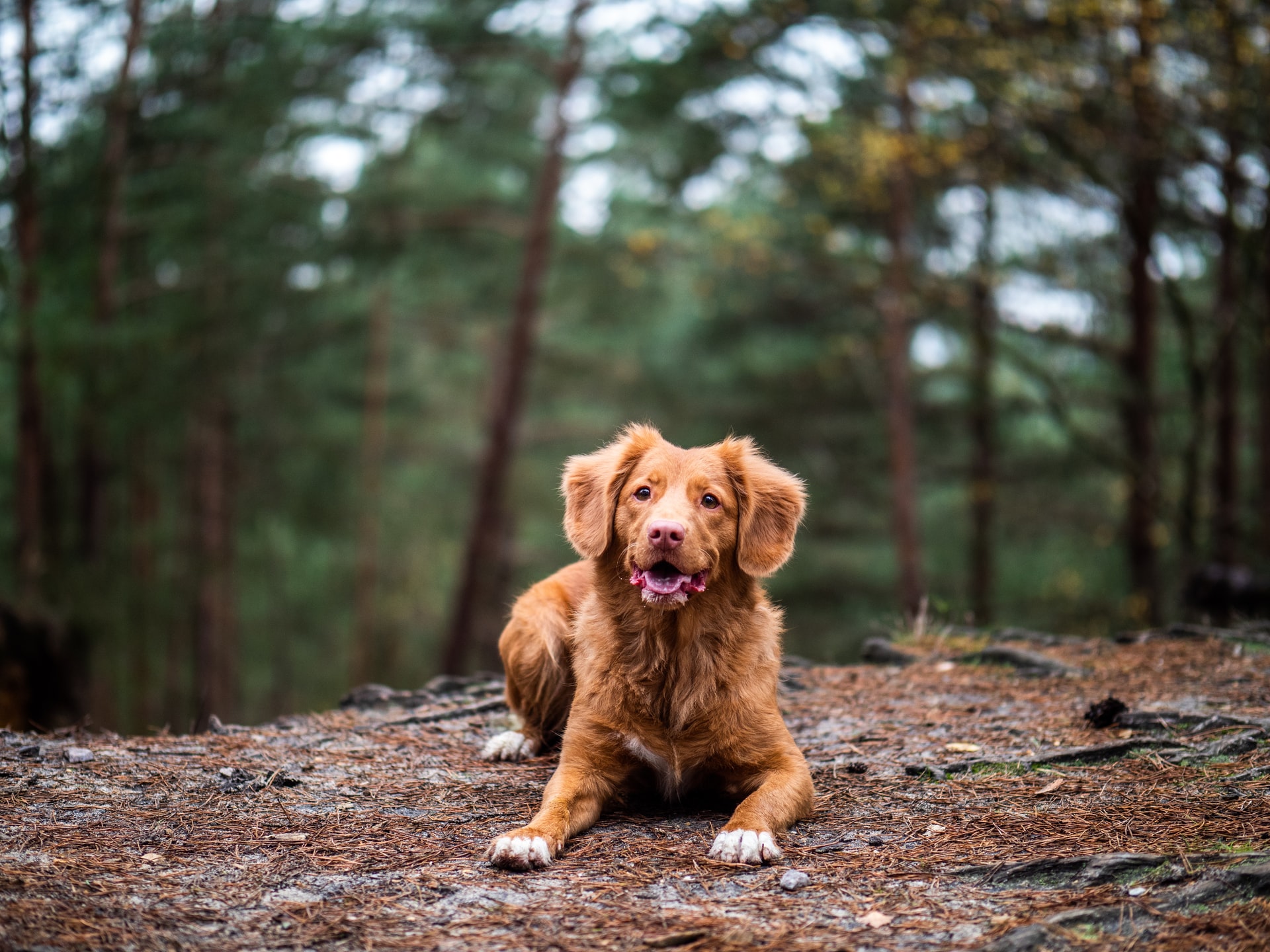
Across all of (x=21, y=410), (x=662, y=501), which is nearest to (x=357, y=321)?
(x=21, y=410)

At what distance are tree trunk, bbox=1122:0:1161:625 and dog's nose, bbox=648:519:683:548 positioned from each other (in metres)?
9.04

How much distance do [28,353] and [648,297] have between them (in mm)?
11958

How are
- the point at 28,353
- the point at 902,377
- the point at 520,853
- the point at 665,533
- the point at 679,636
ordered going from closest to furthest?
the point at 520,853 < the point at 665,533 < the point at 679,636 < the point at 28,353 < the point at 902,377

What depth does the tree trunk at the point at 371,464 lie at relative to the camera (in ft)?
76.3

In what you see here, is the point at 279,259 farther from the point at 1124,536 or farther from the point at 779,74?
the point at 1124,536

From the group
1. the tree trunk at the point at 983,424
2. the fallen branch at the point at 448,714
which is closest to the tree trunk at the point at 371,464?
the tree trunk at the point at 983,424

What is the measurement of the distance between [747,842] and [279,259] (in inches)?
570

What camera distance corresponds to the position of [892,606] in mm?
19344

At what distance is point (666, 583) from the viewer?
393cm

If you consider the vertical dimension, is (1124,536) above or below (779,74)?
below

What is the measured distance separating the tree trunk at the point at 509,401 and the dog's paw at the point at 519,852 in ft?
40.0

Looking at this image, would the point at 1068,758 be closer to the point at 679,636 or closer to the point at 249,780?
the point at 679,636

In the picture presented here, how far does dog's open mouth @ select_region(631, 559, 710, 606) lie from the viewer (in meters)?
3.90

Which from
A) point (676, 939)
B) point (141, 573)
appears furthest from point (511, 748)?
point (141, 573)
